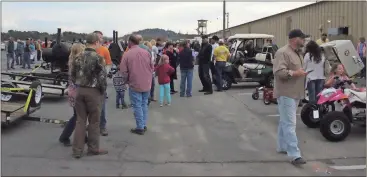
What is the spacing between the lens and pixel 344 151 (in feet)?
22.1

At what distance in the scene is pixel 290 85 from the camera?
20.0 feet

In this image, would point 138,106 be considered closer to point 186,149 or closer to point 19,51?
point 186,149

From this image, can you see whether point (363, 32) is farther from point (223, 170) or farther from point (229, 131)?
point (223, 170)

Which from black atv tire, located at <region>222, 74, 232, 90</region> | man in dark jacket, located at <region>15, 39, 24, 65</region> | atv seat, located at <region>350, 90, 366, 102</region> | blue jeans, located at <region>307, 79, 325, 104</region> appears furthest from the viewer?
man in dark jacket, located at <region>15, 39, 24, 65</region>

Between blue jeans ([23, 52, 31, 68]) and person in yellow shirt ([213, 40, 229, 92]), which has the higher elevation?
blue jeans ([23, 52, 31, 68])

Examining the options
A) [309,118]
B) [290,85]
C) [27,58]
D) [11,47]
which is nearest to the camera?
[290,85]

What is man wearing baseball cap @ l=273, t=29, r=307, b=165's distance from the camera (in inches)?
238

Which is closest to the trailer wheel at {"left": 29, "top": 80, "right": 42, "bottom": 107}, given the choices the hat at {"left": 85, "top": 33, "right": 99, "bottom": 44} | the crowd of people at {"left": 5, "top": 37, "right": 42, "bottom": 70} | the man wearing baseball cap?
the hat at {"left": 85, "top": 33, "right": 99, "bottom": 44}

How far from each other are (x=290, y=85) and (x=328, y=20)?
17493mm

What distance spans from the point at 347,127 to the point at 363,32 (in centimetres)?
1248

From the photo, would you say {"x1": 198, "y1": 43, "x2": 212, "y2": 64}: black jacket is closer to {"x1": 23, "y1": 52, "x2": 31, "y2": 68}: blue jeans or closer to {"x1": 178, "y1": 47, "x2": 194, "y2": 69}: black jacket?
{"x1": 178, "y1": 47, "x2": 194, "y2": 69}: black jacket

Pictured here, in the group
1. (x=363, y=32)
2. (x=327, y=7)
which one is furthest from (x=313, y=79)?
(x=327, y=7)

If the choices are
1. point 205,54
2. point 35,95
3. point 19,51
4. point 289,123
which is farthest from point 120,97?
point 19,51

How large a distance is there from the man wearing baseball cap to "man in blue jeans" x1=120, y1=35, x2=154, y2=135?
2.61 m
